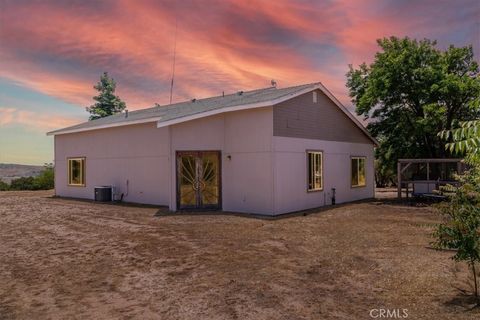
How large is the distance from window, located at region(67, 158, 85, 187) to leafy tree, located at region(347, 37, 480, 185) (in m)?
16.5

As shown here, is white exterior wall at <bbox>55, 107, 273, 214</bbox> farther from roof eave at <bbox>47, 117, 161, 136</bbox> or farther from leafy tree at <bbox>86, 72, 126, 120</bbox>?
leafy tree at <bbox>86, 72, 126, 120</bbox>

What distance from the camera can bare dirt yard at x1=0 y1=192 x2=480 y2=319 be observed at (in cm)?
462

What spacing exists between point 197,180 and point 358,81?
42.3 feet

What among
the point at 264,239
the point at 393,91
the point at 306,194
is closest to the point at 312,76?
the point at 393,91

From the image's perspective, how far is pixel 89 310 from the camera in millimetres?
4609

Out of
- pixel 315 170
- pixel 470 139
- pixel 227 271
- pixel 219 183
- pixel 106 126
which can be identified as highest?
pixel 106 126

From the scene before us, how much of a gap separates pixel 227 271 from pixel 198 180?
8.05 meters

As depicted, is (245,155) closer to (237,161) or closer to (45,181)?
(237,161)

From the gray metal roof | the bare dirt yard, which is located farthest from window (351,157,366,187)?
the bare dirt yard

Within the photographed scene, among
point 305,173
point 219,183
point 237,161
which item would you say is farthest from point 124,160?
point 305,173

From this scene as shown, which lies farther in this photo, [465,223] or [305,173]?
[305,173]

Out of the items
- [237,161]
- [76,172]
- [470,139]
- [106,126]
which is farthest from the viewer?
[76,172]

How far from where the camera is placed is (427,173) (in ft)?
55.8

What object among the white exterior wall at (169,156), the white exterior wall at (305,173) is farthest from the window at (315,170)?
the white exterior wall at (169,156)
